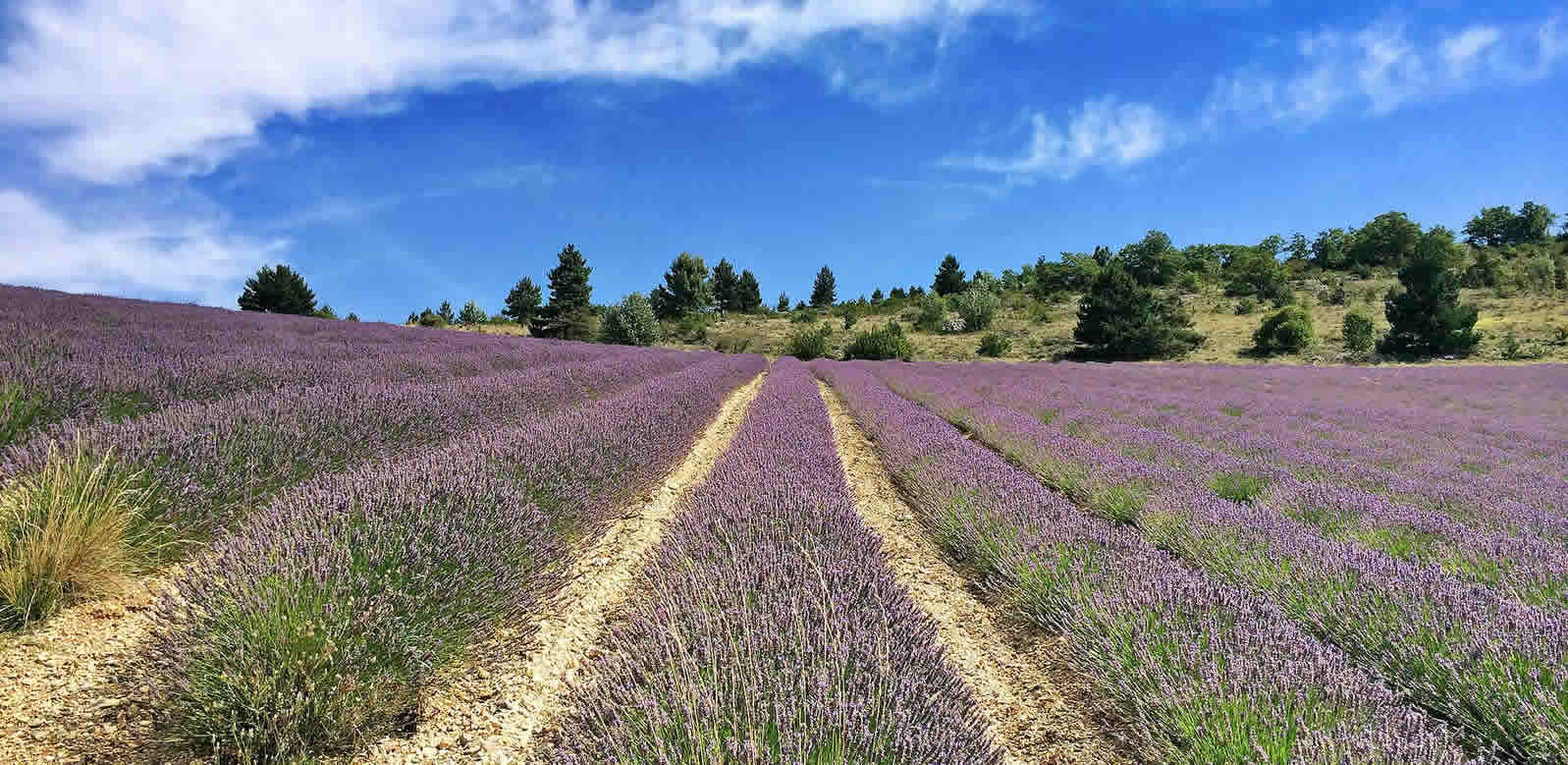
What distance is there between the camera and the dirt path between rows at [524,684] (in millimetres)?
1816

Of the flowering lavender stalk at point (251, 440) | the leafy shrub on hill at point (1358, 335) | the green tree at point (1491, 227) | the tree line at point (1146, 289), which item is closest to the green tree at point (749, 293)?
the tree line at point (1146, 289)

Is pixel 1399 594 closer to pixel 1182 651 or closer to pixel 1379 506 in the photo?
pixel 1182 651

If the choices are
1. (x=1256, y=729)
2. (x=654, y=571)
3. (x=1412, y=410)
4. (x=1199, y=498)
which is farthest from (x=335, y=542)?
(x=1412, y=410)

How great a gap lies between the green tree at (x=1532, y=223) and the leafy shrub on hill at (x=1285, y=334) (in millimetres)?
57931

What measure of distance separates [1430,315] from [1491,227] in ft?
197

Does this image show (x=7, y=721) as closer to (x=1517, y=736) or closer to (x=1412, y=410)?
(x=1517, y=736)

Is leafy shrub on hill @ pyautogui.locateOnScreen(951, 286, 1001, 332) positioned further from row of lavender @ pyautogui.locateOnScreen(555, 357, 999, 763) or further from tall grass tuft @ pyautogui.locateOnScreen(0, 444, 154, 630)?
tall grass tuft @ pyautogui.locateOnScreen(0, 444, 154, 630)

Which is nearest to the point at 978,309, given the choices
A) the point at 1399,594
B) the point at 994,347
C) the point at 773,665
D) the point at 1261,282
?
the point at 994,347

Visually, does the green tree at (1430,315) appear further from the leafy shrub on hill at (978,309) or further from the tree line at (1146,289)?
the leafy shrub on hill at (978,309)

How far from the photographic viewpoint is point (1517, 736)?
1663 mm

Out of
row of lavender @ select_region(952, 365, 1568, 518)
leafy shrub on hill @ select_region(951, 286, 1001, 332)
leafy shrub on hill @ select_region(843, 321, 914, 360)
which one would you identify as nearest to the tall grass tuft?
row of lavender @ select_region(952, 365, 1568, 518)

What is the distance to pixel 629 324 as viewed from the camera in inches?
1238

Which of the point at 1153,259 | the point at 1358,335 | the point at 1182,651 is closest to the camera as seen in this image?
the point at 1182,651

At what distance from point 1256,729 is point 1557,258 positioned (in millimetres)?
62105
